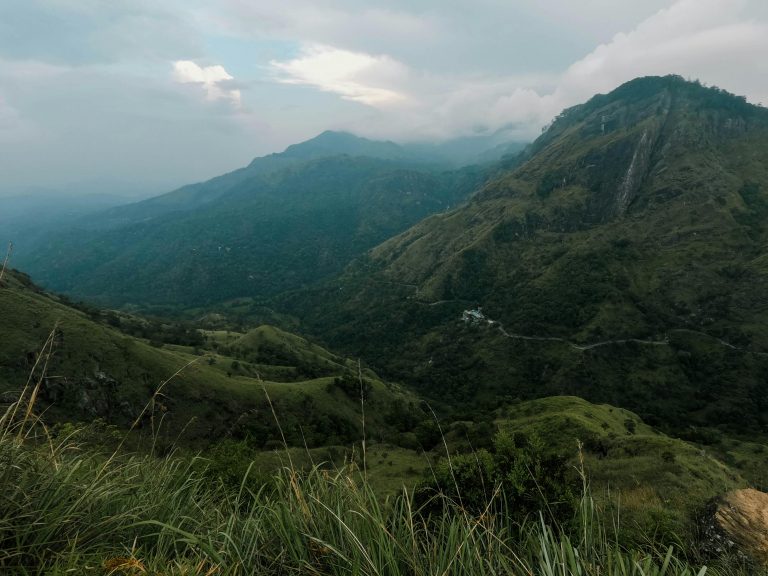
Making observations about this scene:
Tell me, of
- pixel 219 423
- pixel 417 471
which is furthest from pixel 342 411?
pixel 417 471

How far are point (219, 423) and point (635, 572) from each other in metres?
69.7

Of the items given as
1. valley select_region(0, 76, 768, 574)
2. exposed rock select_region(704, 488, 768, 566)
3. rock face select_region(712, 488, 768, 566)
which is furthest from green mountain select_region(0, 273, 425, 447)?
rock face select_region(712, 488, 768, 566)

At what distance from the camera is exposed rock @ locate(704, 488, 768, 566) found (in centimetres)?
1243

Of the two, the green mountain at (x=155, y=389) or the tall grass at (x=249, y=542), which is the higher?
the tall grass at (x=249, y=542)

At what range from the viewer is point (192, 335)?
4729 inches

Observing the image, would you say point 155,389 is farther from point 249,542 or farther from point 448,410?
point 448,410

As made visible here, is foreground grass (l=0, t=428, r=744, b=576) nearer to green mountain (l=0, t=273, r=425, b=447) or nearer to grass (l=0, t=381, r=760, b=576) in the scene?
grass (l=0, t=381, r=760, b=576)

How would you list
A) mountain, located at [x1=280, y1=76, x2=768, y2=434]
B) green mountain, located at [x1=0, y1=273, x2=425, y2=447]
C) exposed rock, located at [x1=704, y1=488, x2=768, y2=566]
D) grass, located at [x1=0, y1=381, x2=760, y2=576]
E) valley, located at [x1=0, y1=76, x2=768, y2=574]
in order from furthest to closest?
mountain, located at [x1=280, y1=76, x2=768, y2=434], green mountain, located at [x1=0, y1=273, x2=425, y2=447], exposed rock, located at [x1=704, y1=488, x2=768, y2=566], valley, located at [x1=0, y1=76, x2=768, y2=574], grass, located at [x1=0, y1=381, x2=760, y2=576]

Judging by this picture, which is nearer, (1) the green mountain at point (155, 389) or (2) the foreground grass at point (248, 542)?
(2) the foreground grass at point (248, 542)

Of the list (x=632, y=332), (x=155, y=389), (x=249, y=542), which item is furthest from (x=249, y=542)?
(x=632, y=332)

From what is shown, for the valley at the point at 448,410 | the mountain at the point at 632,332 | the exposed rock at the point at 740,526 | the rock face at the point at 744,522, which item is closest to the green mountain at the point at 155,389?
the valley at the point at 448,410

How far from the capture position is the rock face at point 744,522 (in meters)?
12.5

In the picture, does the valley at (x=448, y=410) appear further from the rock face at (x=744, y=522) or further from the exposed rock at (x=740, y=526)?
the rock face at (x=744, y=522)

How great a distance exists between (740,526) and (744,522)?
18cm
